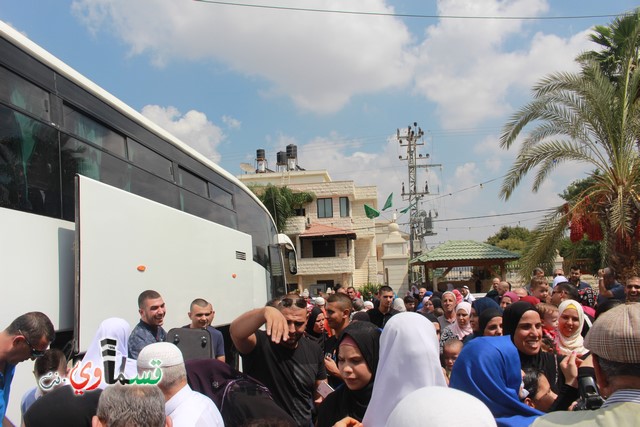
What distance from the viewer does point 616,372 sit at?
6.68ft

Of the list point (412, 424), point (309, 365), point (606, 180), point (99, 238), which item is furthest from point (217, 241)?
point (606, 180)

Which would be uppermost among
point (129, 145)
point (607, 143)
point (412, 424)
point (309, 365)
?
point (607, 143)

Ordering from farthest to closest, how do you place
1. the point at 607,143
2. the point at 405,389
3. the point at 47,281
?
1. the point at 607,143
2. the point at 47,281
3. the point at 405,389

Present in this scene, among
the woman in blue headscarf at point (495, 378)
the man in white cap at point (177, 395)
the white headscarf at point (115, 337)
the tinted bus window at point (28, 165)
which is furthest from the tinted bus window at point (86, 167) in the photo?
the woman in blue headscarf at point (495, 378)

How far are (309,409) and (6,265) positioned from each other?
2699 mm

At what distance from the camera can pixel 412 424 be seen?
63.1 inches

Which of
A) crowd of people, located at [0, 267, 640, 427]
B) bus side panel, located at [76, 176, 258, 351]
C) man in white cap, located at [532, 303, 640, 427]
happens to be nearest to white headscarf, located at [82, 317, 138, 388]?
crowd of people, located at [0, 267, 640, 427]

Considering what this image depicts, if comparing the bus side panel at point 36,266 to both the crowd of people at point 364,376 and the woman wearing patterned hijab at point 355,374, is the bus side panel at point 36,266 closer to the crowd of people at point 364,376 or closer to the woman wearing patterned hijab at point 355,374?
the crowd of people at point 364,376

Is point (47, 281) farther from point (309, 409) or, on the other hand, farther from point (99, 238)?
point (309, 409)

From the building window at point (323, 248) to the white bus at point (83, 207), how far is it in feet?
107

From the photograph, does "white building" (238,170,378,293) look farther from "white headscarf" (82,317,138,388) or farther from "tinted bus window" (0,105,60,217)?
"white headscarf" (82,317,138,388)

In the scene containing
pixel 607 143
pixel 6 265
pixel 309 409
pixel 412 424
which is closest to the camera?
pixel 412 424

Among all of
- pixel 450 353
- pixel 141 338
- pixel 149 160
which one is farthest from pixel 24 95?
pixel 450 353

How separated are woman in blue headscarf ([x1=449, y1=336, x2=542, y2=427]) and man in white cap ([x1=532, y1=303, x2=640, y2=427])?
1.04m
